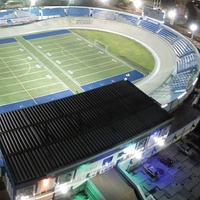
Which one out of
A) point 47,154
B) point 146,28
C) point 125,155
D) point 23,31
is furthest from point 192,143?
point 23,31

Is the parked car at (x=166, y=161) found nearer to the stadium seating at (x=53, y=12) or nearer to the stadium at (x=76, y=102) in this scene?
Result: the stadium at (x=76, y=102)

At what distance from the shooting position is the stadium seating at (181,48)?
3570 cm

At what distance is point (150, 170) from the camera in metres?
21.1

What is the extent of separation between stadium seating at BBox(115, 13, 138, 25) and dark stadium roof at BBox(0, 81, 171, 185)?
84.3 feet

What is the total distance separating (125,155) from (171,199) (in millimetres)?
4464

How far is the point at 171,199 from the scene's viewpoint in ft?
64.0

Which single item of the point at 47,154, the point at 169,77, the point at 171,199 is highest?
the point at 47,154

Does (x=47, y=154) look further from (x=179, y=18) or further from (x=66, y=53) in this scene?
(x=179, y=18)

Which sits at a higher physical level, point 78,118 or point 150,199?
point 78,118

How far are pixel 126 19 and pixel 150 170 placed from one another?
2986 cm

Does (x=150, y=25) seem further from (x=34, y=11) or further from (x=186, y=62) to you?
(x=34, y=11)

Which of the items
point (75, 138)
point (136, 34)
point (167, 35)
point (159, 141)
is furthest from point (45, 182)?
point (136, 34)

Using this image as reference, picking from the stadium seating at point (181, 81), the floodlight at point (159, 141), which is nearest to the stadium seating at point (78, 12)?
the stadium seating at point (181, 81)

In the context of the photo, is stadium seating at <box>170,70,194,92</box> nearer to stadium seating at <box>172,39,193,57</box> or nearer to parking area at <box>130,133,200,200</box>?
parking area at <box>130,133,200,200</box>
